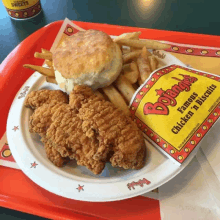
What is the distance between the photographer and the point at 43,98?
3.89ft

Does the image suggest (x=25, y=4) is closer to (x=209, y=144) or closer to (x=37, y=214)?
(x=37, y=214)

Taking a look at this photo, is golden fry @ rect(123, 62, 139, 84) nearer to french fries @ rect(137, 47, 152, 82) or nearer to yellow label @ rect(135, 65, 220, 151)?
french fries @ rect(137, 47, 152, 82)

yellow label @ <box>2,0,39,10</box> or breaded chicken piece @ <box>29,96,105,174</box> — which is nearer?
breaded chicken piece @ <box>29,96,105,174</box>

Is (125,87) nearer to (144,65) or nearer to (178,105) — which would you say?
(144,65)

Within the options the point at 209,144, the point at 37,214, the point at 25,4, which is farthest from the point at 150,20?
the point at 37,214

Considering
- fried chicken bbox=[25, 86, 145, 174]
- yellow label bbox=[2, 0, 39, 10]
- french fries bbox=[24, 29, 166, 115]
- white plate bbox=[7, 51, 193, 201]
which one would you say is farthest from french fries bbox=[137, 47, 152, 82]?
yellow label bbox=[2, 0, 39, 10]

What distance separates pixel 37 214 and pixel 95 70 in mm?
744

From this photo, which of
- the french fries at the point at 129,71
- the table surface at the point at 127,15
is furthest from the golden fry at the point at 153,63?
the table surface at the point at 127,15

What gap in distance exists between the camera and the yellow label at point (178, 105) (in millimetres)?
998

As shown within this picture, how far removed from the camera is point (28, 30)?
214cm

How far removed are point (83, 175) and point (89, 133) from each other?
0.23m

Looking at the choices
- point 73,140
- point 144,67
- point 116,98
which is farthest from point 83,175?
point 144,67

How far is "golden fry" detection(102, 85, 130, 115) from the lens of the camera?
1128 millimetres

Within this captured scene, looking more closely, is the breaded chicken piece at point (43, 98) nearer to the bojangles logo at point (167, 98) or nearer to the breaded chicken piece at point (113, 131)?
the breaded chicken piece at point (113, 131)
